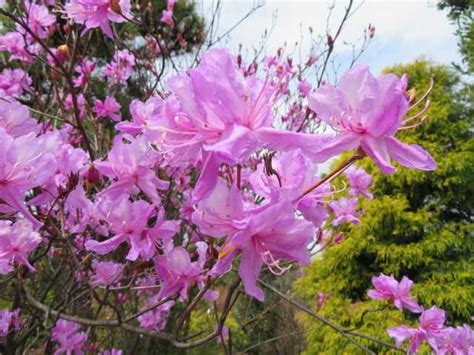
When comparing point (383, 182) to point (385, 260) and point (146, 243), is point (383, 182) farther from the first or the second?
point (146, 243)

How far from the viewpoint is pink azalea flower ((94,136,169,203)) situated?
1.11m

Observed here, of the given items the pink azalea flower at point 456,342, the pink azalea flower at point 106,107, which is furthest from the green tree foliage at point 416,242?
the pink azalea flower at point 106,107

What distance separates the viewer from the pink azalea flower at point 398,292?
2193 millimetres

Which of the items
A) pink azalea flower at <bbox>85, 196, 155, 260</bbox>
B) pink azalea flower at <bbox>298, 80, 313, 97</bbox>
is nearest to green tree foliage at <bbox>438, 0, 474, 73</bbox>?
pink azalea flower at <bbox>298, 80, 313, 97</bbox>

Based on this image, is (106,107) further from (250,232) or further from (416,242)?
(416,242)

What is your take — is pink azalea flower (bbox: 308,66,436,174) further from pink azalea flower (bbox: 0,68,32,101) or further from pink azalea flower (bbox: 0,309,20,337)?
pink azalea flower (bbox: 0,68,32,101)

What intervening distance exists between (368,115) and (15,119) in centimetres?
72

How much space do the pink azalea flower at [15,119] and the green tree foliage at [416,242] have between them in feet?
16.6

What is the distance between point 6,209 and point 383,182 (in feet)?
19.1

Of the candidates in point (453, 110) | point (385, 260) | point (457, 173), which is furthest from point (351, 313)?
point (453, 110)

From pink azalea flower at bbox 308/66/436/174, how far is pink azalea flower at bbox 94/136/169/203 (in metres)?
0.47

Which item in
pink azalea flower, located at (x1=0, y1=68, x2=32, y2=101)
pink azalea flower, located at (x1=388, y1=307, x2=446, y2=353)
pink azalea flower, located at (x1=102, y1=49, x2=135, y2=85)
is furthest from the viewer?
pink azalea flower, located at (x1=102, y1=49, x2=135, y2=85)

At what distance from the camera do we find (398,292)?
7.36 ft

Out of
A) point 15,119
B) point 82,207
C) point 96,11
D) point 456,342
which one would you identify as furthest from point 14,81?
point 456,342
